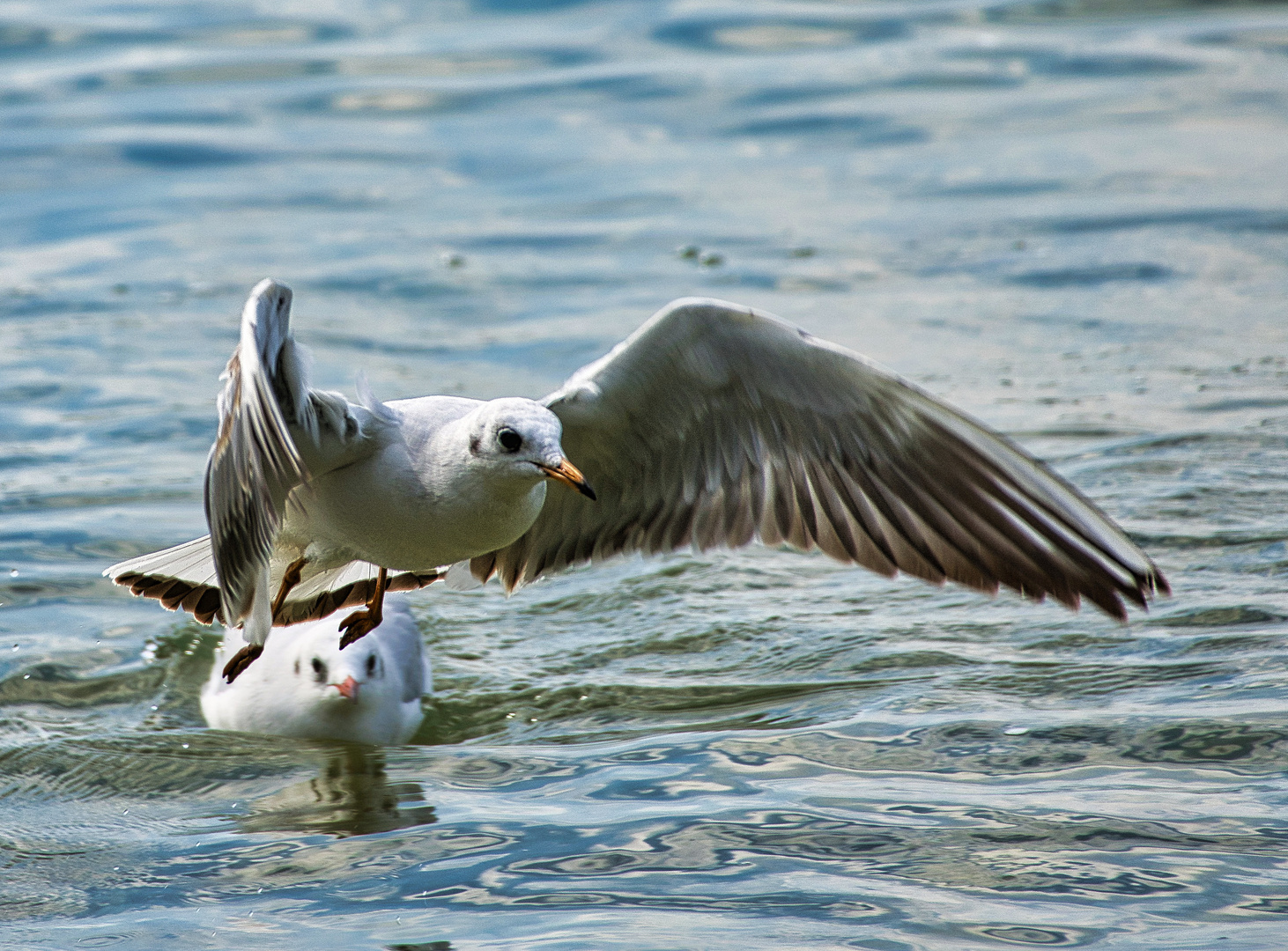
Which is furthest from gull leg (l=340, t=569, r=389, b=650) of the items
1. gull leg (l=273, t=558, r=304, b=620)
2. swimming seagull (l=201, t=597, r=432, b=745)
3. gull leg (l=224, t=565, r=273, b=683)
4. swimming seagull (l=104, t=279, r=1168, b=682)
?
gull leg (l=224, t=565, r=273, b=683)

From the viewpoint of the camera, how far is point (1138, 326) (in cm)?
973

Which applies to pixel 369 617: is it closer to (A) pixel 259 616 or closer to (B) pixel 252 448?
(A) pixel 259 616

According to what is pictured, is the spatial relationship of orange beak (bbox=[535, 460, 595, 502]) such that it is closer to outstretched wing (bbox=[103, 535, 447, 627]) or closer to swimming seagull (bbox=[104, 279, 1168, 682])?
swimming seagull (bbox=[104, 279, 1168, 682])

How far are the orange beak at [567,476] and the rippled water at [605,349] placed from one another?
3.58 feet

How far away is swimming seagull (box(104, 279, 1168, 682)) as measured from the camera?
14.2 feet

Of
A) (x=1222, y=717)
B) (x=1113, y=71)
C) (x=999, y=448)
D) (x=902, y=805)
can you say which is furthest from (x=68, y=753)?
(x=1113, y=71)

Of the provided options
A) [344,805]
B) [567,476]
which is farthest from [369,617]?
[567,476]

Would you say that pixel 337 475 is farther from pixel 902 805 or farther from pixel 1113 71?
pixel 1113 71

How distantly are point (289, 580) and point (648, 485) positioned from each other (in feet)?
3.72

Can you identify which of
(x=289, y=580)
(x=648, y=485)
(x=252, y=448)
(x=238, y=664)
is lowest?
(x=238, y=664)

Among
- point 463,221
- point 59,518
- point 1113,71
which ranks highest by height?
point 1113,71

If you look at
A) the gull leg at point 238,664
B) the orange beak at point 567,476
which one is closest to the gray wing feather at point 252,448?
the orange beak at point 567,476

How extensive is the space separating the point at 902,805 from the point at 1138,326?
5.45m

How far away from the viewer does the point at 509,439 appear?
433 centimetres
